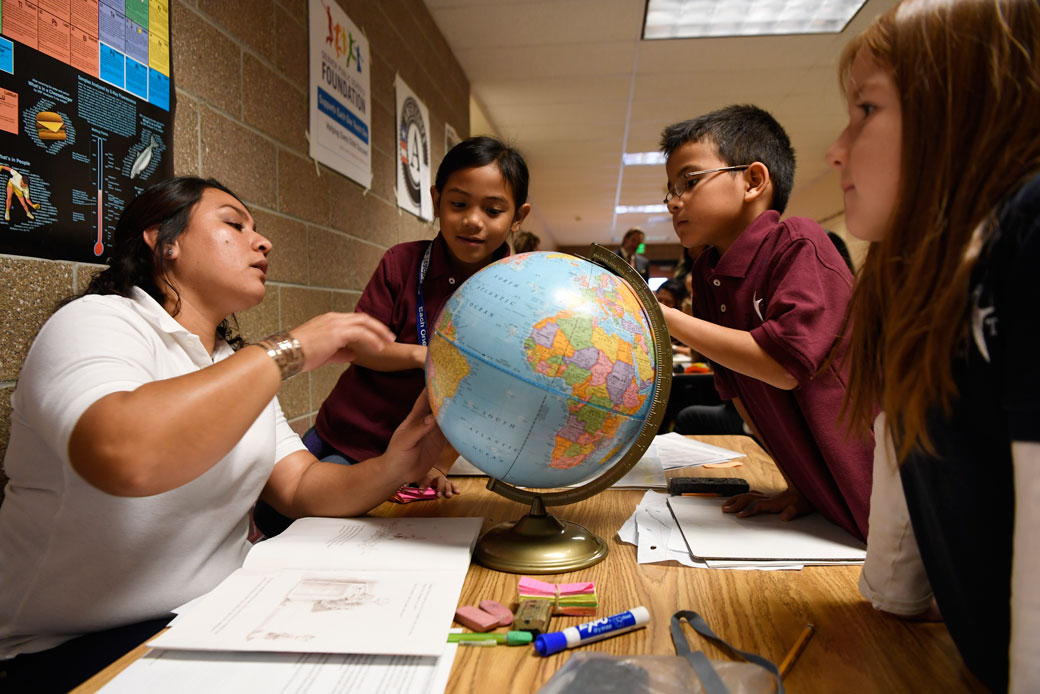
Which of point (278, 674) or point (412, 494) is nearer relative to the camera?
point (278, 674)

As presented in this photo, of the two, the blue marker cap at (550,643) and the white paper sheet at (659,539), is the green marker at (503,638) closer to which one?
the blue marker cap at (550,643)

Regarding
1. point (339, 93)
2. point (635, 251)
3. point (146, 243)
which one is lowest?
point (146, 243)

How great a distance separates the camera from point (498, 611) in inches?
33.5

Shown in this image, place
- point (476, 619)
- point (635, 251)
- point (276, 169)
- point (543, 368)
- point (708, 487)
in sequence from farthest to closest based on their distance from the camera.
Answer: point (635, 251) → point (276, 169) → point (708, 487) → point (543, 368) → point (476, 619)

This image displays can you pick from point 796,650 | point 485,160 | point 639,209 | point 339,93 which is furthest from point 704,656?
point 639,209

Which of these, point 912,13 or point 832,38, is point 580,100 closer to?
point 832,38

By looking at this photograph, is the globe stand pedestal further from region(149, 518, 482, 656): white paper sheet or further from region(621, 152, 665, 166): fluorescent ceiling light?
region(621, 152, 665, 166): fluorescent ceiling light

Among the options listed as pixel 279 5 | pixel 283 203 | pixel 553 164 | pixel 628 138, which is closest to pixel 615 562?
pixel 283 203

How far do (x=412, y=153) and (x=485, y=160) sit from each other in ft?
7.39

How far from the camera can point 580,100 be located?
5.82 metres

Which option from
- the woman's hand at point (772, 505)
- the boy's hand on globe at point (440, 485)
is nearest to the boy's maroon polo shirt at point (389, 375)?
the boy's hand on globe at point (440, 485)

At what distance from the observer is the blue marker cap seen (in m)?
0.76

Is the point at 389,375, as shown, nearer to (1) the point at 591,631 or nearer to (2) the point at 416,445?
(2) the point at 416,445

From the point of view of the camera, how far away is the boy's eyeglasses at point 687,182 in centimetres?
157
